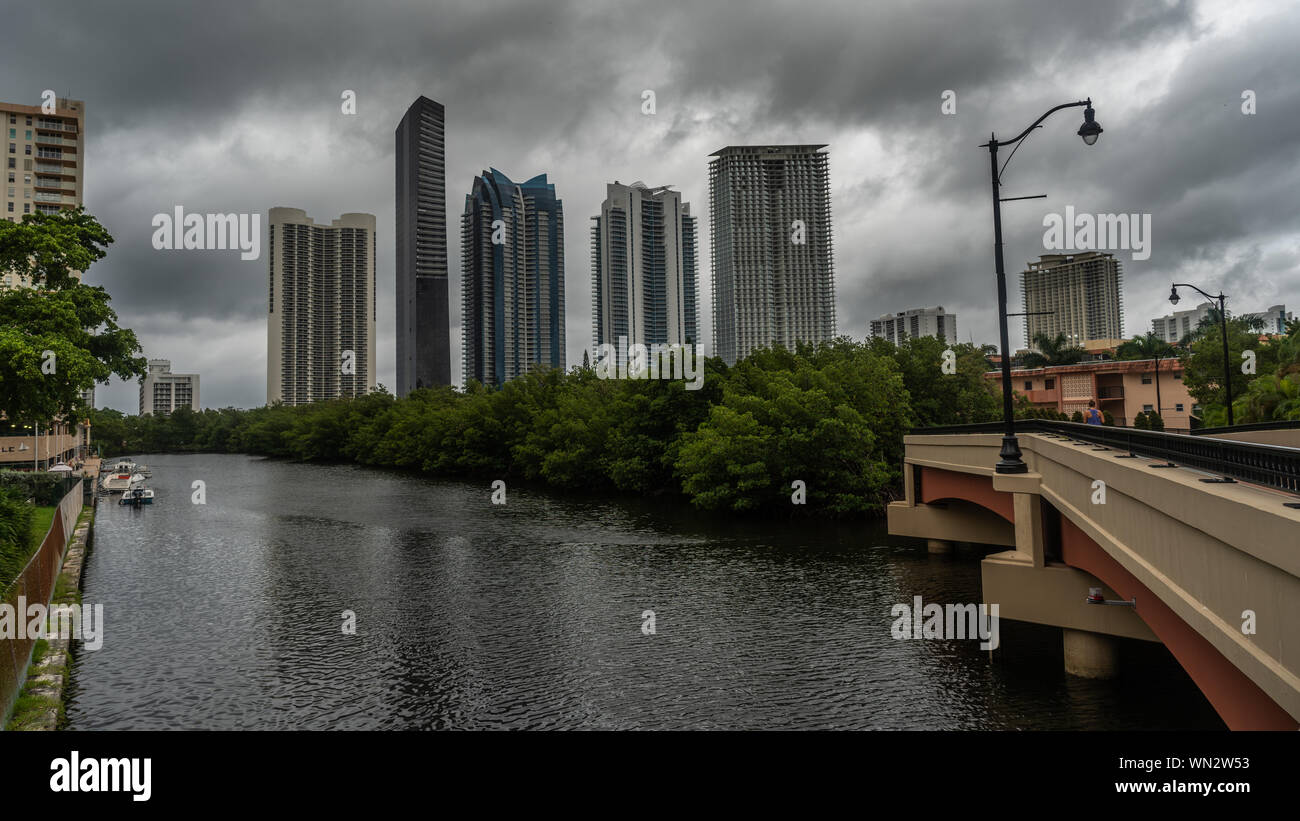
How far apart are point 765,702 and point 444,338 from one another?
554 feet

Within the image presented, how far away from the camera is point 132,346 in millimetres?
34812

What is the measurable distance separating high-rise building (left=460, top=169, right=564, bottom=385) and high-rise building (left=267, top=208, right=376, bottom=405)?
2606cm

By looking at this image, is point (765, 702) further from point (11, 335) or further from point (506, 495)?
point (506, 495)

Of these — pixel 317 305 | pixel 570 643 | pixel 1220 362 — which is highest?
pixel 317 305

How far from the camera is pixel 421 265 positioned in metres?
166

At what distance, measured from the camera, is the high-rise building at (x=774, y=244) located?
528 ft

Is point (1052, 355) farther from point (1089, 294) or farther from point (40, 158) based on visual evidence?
point (40, 158)

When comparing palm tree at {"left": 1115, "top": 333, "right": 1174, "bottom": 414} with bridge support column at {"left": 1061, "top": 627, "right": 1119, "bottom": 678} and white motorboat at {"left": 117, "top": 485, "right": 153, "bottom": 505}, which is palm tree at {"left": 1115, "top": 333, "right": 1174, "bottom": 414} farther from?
white motorboat at {"left": 117, "top": 485, "right": 153, "bottom": 505}

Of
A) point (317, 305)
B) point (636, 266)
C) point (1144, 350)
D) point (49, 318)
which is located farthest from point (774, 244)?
point (49, 318)

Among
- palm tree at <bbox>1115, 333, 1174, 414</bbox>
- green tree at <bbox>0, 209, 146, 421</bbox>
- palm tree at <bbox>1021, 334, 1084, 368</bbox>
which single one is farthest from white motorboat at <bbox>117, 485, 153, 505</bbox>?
palm tree at <bbox>1115, 333, 1174, 414</bbox>

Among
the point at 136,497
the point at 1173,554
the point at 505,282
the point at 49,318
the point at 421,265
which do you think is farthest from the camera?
the point at 421,265

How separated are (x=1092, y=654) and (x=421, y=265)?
537ft
